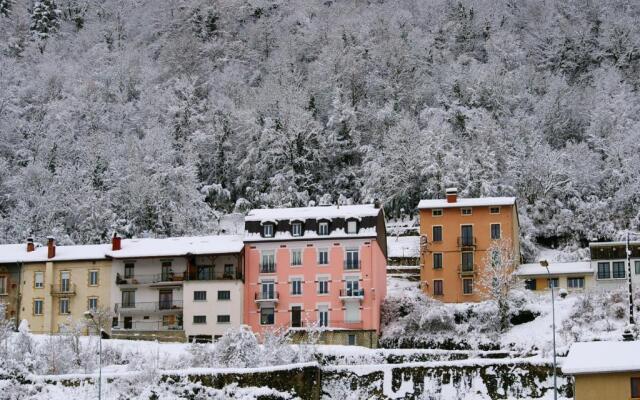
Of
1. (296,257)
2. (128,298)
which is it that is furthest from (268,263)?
(128,298)

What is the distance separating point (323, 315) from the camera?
250ft

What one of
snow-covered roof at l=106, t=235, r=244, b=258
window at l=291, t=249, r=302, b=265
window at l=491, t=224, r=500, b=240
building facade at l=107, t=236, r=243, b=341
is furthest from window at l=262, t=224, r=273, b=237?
window at l=491, t=224, r=500, b=240

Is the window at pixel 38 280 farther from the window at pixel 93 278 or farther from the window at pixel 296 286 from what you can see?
the window at pixel 296 286

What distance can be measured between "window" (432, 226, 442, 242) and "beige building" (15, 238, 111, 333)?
22957mm

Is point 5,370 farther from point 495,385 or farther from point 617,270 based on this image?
point 617,270

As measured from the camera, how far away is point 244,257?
7825 cm

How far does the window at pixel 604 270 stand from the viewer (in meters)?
78.0

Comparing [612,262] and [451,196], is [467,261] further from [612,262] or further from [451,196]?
[612,262]

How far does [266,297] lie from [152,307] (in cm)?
785

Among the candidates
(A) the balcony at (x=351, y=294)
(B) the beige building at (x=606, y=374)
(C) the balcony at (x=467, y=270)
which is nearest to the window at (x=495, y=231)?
(C) the balcony at (x=467, y=270)

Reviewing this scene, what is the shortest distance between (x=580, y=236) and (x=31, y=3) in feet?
367

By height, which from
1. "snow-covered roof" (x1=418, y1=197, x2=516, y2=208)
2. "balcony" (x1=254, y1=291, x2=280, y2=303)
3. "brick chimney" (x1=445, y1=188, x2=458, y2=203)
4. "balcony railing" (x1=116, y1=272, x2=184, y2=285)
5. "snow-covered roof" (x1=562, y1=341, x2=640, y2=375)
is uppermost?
"brick chimney" (x1=445, y1=188, x2=458, y2=203)

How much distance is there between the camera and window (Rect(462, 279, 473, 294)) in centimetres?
8069

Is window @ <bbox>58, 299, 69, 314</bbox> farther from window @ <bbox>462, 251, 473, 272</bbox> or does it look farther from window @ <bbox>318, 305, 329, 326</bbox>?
window @ <bbox>462, 251, 473, 272</bbox>
